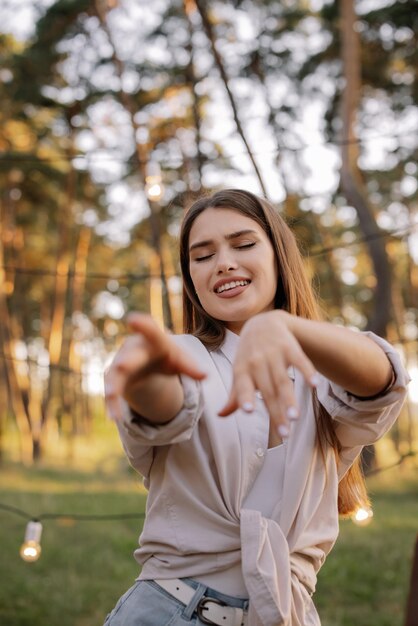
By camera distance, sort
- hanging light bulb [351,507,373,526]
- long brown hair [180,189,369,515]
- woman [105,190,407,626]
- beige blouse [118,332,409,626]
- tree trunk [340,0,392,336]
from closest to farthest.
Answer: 1. woman [105,190,407,626]
2. beige blouse [118,332,409,626]
3. long brown hair [180,189,369,515]
4. hanging light bulb [351,507,373,526]
5. tree trunk [340,0,392,336]

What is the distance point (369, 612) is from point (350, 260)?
16.1 meters

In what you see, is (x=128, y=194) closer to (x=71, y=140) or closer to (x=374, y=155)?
(x=71, y=140)

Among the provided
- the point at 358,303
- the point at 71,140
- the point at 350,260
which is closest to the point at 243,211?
the point at 71,140

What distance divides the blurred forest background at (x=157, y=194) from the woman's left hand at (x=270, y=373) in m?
1.32

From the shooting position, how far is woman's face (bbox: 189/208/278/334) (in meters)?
1.59

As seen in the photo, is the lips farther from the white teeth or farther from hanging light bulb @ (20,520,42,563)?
hanging light bulb @ (20,520,42,563)

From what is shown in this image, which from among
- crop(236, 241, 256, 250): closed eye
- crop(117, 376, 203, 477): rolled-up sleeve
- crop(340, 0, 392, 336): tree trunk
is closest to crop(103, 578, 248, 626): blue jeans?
crop(117, 376, 203, 477): rolled-up sleeve

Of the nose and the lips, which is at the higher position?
the nose

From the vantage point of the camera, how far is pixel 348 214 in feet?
61.8

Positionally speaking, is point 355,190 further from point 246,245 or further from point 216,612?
→ point 216,612

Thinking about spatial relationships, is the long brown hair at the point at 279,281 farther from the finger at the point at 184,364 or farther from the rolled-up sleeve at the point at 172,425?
the finger at the point at 184,364

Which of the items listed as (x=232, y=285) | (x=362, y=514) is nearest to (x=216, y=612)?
(x=232, y=285)

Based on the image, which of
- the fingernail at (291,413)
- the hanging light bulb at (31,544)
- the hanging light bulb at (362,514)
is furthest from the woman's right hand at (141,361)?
the hanging light bulb at (31,544)

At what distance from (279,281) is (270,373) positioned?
710 mm
